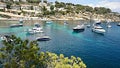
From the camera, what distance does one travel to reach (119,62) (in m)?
74.3

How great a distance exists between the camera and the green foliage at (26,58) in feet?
99.1

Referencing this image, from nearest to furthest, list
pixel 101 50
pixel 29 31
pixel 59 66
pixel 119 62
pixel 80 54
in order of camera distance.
Result: pixel 59 66 → pixel 119 62 → pixel 80 54 → pixel 101 50 → pixel 29 31

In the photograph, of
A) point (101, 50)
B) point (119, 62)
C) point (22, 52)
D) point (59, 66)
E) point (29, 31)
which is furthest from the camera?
point (29, 31)

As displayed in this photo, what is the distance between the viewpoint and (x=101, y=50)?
303 ft

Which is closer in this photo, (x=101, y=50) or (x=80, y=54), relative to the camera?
(x=80, y=54)

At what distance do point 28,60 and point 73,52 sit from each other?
53.8m

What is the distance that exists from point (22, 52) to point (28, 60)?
1345mm

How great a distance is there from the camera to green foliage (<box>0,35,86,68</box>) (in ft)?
99.1

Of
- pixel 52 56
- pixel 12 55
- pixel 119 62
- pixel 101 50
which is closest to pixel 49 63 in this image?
pixel 52 56

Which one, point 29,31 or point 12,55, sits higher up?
point 12,55

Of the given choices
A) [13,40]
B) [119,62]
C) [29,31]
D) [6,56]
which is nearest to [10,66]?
[6,56]

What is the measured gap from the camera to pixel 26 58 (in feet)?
100

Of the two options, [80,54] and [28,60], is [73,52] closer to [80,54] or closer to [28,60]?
[80,54]

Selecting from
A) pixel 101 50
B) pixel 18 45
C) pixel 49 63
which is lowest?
pixel 101 50
